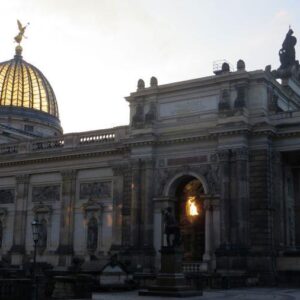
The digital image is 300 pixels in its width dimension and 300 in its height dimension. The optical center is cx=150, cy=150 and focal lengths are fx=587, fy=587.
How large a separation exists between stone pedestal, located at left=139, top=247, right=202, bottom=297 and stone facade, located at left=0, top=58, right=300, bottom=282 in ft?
35.2

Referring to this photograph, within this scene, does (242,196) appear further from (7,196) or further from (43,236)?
(7,196)

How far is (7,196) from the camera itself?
5403cm

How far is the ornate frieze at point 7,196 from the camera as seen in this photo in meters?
53.7

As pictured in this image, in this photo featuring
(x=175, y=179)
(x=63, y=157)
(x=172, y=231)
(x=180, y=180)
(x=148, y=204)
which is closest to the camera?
(x=172, y=231)

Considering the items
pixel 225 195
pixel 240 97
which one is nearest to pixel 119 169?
pixel 225 195

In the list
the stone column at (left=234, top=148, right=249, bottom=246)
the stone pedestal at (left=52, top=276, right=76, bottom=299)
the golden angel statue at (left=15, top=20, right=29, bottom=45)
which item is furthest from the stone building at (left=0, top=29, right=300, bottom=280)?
the golden angel statue at (left=15, top=20, right=29, bottom=45)

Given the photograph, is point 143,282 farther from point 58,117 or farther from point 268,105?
point 58,117

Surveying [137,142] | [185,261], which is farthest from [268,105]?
[185,261]

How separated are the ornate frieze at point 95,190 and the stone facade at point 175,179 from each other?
0.29ft

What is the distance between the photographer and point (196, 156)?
140ft

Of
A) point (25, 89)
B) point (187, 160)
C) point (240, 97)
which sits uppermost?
point (25, 89)

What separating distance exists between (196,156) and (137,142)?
4850 millimetres

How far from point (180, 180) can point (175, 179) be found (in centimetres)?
60

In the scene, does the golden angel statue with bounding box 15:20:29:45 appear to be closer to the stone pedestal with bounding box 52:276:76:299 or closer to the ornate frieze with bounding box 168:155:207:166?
the ornate frieze with bounding box 168:155:207:166
